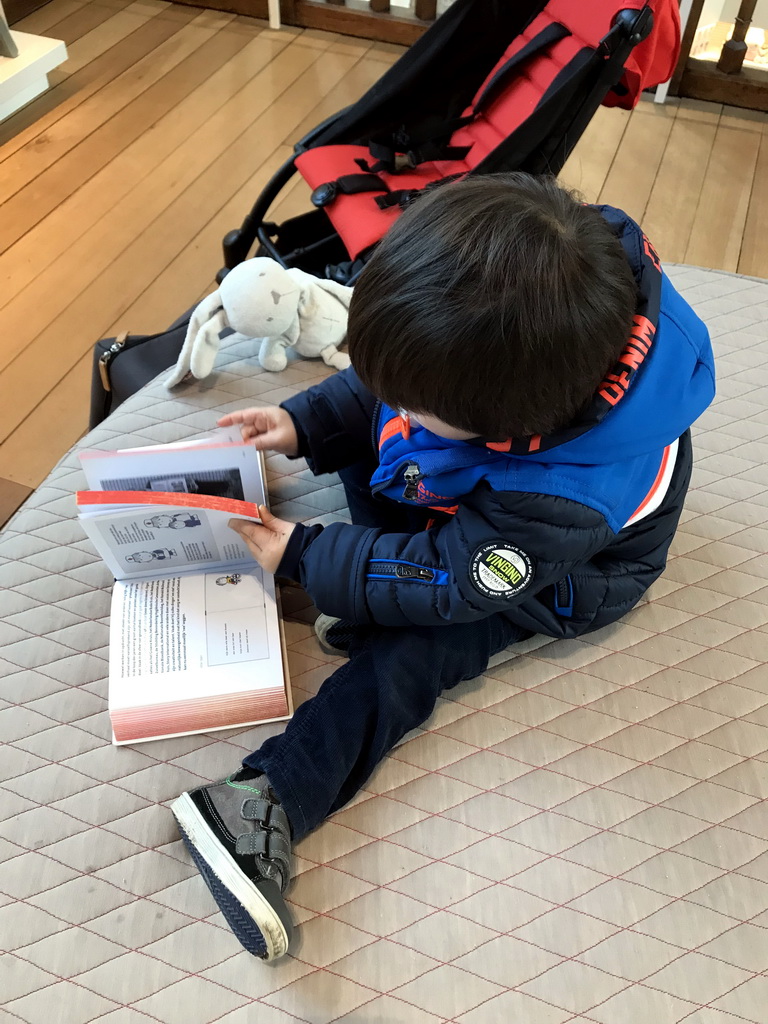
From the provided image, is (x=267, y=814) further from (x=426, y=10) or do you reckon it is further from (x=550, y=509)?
(x=426, y=10)

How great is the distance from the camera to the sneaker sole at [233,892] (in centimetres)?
67

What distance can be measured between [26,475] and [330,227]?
717mm

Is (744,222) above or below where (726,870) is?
above

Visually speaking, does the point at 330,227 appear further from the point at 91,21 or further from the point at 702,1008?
the point at 91,21

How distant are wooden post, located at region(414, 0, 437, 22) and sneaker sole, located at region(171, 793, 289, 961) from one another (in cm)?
229

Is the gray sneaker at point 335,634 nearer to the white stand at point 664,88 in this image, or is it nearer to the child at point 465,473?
the child at point 465,473

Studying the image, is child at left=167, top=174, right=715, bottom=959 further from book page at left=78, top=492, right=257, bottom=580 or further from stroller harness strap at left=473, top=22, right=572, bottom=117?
stroller harness strap at left=473, top=22, right=572, bottom=117

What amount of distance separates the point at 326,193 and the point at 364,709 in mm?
867

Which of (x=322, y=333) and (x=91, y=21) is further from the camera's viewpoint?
(x=91, y=21)

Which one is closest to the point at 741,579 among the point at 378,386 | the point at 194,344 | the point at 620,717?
the point at 620,717

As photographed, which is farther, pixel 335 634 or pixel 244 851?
pixel 335 634

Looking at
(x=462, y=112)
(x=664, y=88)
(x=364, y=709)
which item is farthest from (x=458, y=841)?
(x=664, y=88)

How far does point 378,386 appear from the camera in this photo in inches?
25.7

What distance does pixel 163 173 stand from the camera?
1928mm
